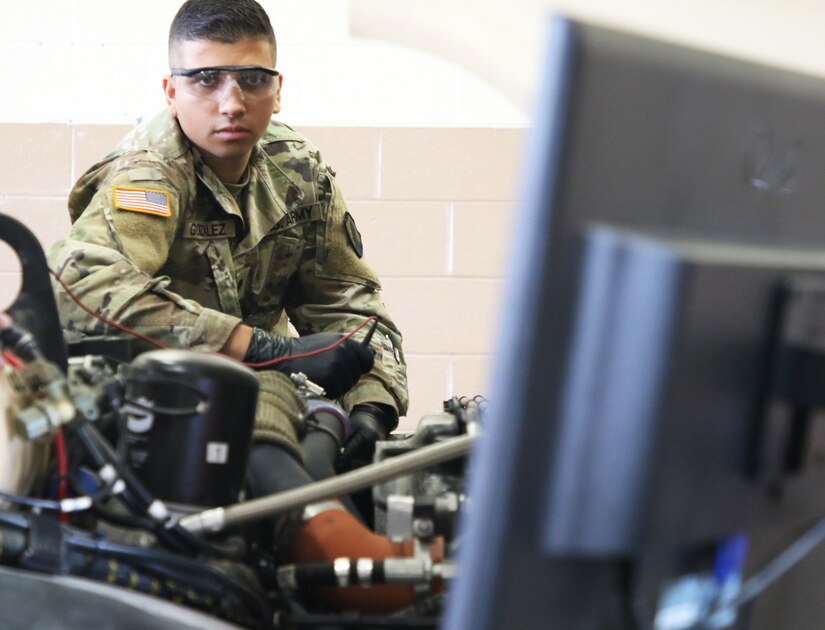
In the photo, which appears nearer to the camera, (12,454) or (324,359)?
(12,454)

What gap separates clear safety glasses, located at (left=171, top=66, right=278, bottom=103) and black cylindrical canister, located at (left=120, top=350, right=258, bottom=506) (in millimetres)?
1251

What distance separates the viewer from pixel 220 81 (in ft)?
6.43

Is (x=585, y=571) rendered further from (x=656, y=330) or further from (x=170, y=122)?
(x=170, y=122)

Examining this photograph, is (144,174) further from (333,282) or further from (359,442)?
(359,442)

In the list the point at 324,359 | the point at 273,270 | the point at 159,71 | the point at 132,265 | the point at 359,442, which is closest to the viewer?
the point at 359,442

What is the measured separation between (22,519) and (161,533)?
93 millimetres

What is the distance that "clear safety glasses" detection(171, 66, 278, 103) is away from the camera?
6.40 feet

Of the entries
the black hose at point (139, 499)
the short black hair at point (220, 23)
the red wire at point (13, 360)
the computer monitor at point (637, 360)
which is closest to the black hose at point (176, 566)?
the black hose at point (139, 499)

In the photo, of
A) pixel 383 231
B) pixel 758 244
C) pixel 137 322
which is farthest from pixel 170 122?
pixel 758 244

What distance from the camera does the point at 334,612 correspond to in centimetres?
81

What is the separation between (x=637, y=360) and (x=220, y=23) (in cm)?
176

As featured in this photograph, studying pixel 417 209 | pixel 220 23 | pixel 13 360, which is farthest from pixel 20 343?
pixel 417 209

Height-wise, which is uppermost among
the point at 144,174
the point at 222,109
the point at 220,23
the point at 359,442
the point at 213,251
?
the point at 220,23

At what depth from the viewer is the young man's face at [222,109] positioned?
76.6 inches
